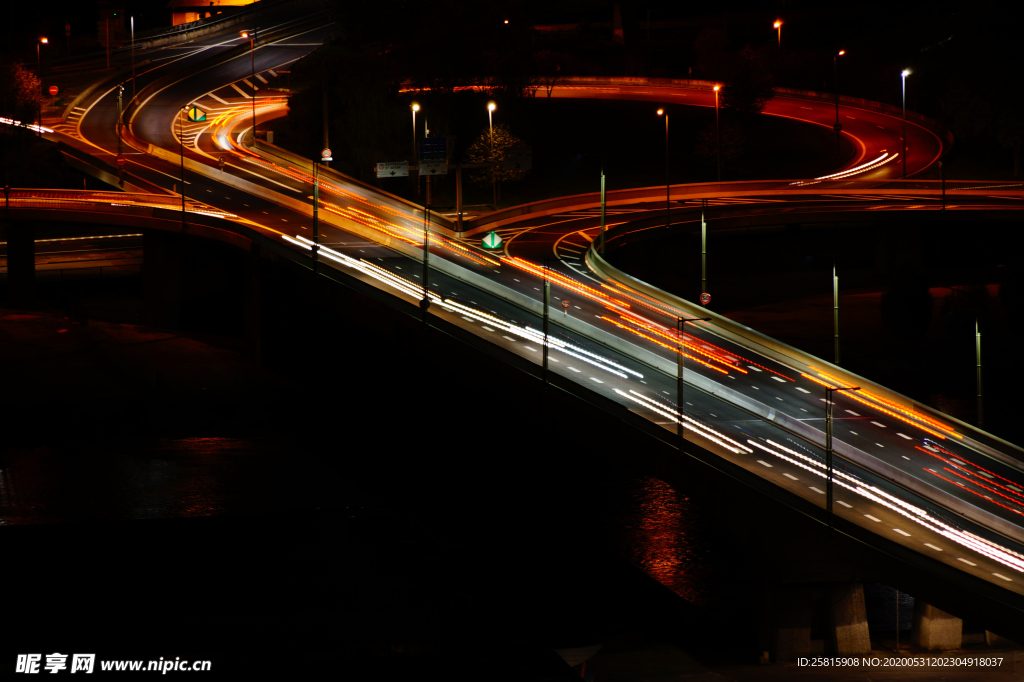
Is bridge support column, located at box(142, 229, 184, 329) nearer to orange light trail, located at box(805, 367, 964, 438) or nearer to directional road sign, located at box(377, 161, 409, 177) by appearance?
directional road sign, located at box(377, 161, 409, 177)

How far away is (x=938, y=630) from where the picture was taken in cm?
3269

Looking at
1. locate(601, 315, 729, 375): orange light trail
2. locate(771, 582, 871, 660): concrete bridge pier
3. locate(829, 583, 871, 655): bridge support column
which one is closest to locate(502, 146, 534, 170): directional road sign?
locate(601, 315, 729, 375): orange light trail

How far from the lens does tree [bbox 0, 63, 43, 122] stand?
96812 millimetres

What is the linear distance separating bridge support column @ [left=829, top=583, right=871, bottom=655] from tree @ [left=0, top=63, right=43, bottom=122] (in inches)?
3356

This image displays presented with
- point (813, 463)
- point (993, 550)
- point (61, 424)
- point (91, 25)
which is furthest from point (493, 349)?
point (91, 25)

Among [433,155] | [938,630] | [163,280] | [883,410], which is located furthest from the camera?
[163,280]

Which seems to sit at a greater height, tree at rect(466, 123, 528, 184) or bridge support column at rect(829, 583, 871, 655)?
tree at rect(466, 123, 528, 184)

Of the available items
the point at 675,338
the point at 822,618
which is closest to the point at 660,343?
the point at 675,338

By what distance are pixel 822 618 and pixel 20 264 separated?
222ft

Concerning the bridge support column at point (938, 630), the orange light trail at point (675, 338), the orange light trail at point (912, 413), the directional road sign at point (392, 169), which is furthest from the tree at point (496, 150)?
the bridge support column at point (938, 630)

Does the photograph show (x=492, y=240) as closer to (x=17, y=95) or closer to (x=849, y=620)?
(x=849, y=620)

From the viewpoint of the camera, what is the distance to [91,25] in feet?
524

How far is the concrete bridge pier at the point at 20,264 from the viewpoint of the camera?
8162 cm

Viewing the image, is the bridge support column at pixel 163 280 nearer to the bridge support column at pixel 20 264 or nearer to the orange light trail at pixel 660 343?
the bridge support column at pixel 20 264
